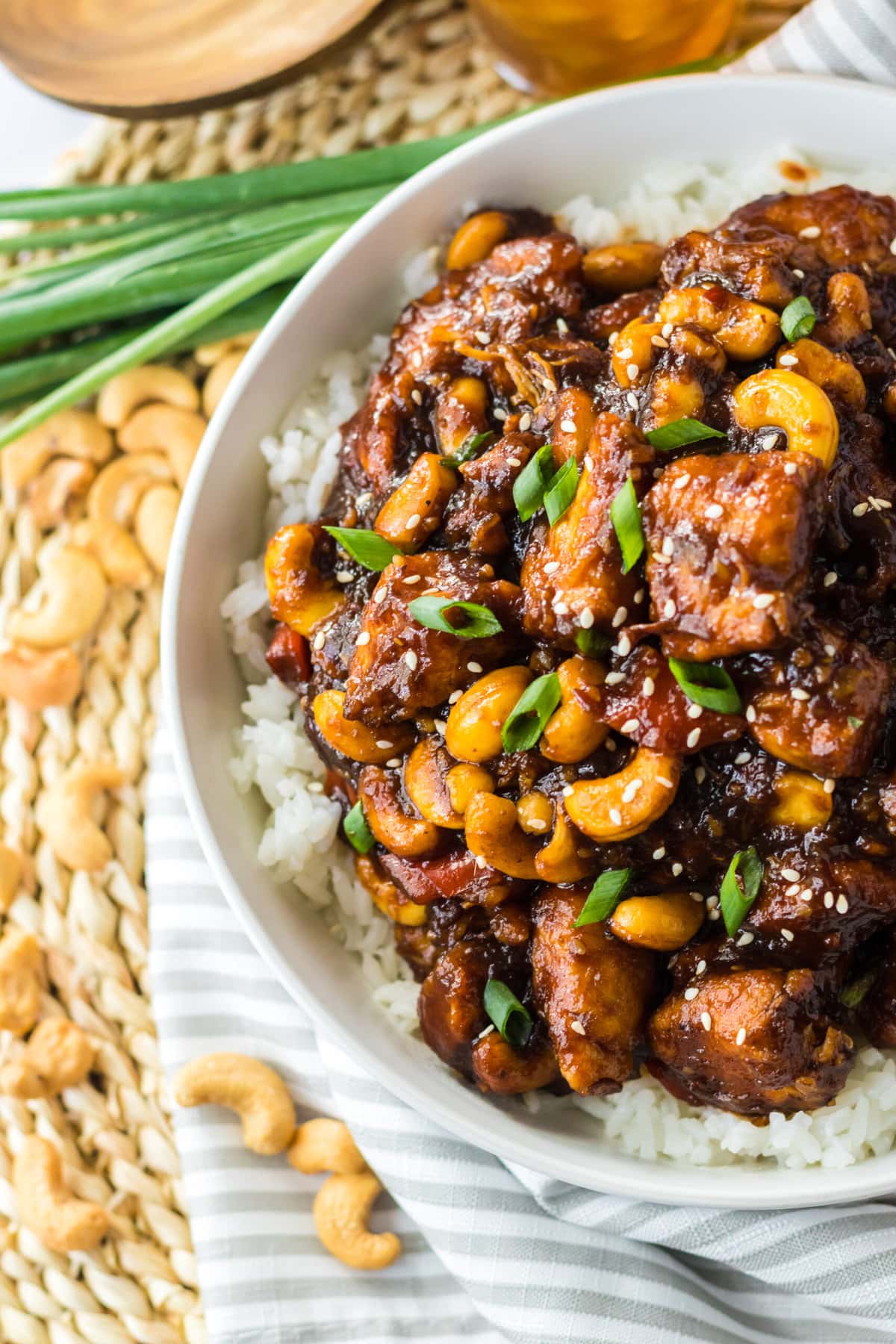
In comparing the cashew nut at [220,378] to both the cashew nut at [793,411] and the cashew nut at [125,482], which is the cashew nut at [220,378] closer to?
the cashew nut at [125,482]

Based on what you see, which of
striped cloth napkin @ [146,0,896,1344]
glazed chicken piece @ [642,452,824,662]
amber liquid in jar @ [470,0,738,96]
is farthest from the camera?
amber liquid in jar @ [470,0,738,96]

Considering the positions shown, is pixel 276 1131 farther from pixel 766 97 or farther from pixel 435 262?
pixel 766 97

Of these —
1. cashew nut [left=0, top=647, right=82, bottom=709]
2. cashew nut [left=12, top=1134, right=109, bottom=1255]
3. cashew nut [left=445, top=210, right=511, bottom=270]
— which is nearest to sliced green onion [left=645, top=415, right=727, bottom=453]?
cashew nut [left=445, top=210, right=511, bottom=270]

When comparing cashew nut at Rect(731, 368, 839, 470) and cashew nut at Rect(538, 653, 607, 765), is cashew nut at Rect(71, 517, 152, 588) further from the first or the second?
cashew nut at Rect(731, 368, 839, 470)

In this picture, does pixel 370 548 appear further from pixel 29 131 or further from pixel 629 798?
pixel 29 131

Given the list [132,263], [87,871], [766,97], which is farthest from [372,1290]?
[766,97]
